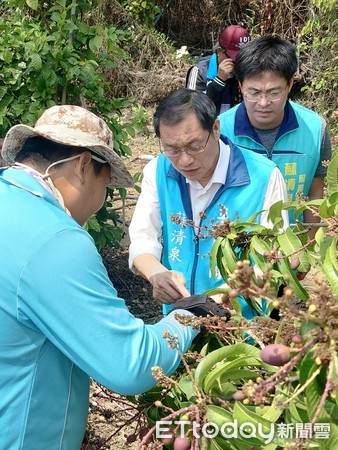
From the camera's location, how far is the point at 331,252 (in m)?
1.20

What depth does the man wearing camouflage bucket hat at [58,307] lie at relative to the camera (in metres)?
1.36

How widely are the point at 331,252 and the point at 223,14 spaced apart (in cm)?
907

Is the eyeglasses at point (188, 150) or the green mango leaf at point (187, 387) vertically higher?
the eyeglasses at point (188, 150)

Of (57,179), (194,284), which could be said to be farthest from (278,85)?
(57,179)

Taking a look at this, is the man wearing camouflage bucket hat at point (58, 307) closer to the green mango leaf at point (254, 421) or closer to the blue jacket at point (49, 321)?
the blue jacket at point (49, 321)

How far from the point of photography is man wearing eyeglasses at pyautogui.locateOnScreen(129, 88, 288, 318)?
2.09 m

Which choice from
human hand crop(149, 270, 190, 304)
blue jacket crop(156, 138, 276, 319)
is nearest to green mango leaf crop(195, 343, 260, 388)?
human hand crop(149, 270, 190, 304)

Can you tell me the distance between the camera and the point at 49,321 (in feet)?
4.48

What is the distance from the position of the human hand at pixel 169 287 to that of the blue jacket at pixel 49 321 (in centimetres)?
43

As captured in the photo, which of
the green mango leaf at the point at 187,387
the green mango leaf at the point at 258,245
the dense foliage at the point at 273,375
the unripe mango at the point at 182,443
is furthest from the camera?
the green mango leaf at the point at 258,245

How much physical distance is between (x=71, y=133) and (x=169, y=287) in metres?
0.60

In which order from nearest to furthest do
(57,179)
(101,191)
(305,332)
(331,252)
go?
(305,332)
(331,252)
(57,179)
(101,191)

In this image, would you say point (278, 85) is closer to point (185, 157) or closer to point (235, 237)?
point (185, 157)

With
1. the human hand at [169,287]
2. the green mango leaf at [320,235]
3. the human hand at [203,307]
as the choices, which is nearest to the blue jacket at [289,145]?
the human hand at [169,287]
